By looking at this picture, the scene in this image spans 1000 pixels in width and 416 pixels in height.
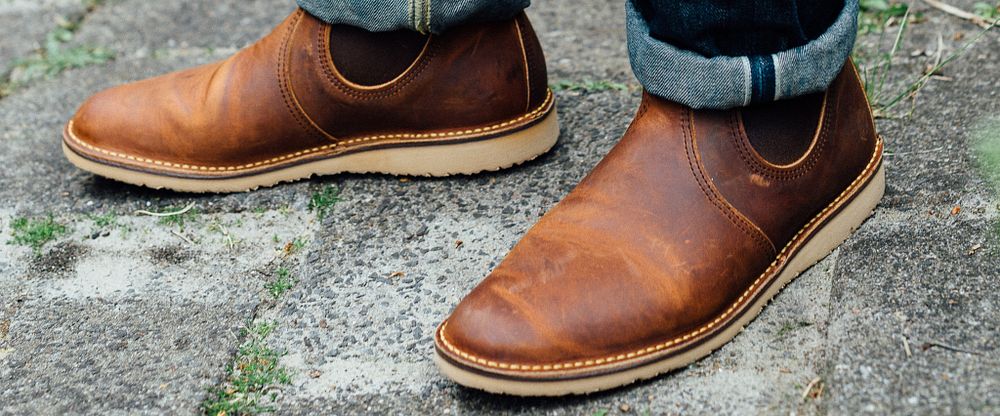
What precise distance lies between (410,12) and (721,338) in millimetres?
660

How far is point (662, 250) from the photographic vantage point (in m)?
1.08

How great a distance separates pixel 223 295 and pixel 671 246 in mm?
648

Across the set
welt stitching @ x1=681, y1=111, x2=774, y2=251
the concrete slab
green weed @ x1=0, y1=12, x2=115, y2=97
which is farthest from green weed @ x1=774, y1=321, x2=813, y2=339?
green weed @ x1=0, y1=12, x2=115, y2=97

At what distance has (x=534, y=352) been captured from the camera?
3.32ft

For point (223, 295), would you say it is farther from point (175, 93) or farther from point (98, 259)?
point (175, 93)

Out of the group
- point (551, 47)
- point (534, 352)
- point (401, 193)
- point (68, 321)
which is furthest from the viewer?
point (551, 47)

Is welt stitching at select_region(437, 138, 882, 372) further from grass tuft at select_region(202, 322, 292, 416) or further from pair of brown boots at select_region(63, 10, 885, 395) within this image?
grass tuft at select_region(202, 322, 292, 416)

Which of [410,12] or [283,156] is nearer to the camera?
[410,12]

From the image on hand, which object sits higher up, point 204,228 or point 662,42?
point 662,42

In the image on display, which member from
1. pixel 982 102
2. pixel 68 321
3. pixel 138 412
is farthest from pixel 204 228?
pixel 982 102

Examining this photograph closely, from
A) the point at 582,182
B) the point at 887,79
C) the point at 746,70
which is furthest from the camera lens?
the point at 887,79

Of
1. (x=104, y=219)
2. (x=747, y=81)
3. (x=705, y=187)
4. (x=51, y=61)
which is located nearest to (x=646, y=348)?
(x=705, y=187)

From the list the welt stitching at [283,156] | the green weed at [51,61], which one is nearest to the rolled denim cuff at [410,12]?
the welt stitching at [283,156]

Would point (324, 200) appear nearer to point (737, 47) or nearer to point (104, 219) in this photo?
point (104, 219)
